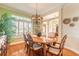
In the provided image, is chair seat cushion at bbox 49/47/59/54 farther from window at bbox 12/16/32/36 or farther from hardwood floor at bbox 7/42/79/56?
window at bbox 12/16/32/36

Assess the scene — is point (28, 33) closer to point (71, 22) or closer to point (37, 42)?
point (37, 42)

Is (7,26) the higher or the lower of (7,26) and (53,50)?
the higher

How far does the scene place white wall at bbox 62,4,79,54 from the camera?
189 cm

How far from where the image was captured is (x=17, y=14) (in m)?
1.86

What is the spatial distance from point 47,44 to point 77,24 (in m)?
0.70

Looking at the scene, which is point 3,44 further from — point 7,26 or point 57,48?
point 57,48

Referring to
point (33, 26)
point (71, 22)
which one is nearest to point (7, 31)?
point (33, 26)

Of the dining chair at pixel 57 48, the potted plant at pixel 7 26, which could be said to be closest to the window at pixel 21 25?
the potted plant at pixel 7 26

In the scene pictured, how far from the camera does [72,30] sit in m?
1.92

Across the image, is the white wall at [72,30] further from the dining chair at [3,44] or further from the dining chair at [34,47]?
the dining chair at [3,44]

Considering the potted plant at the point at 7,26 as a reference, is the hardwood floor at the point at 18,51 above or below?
below

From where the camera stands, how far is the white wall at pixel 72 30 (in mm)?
1889

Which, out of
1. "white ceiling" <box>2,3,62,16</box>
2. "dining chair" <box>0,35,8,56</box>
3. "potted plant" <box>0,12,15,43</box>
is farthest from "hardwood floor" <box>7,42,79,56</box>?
"white ceiling" <box>2,3,62,16</box>

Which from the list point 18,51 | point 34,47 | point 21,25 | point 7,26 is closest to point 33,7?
point 21,25
